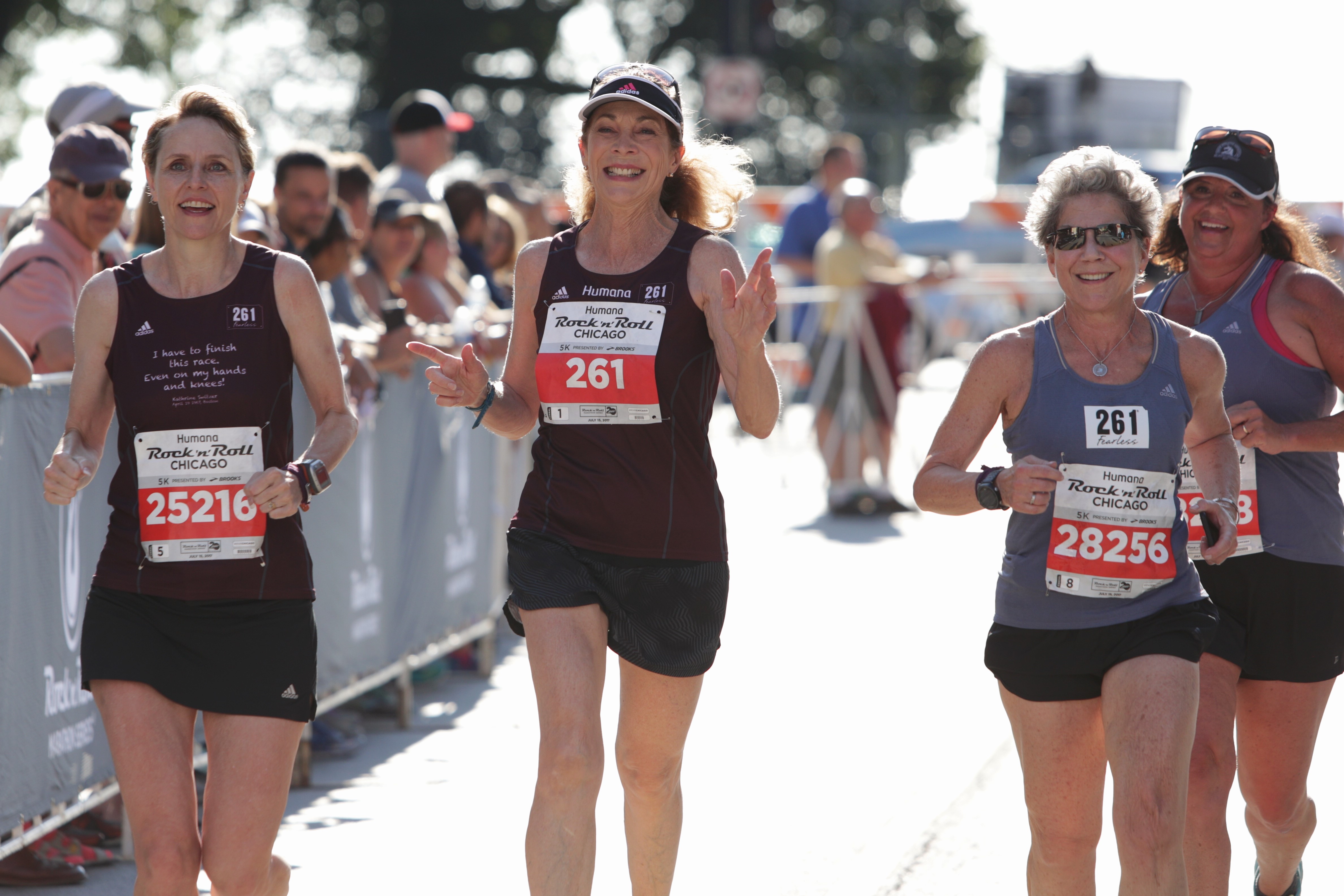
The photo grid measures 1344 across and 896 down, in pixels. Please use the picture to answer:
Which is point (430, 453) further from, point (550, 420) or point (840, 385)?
point (840, 385)

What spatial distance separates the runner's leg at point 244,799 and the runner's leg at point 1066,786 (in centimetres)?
170

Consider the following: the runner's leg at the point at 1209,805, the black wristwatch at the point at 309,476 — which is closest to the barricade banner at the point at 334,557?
the black wristwatch at the point at 309,476

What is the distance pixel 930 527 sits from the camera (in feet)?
42.9

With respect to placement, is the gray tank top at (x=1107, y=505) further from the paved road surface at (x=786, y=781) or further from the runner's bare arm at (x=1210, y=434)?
the paved road surface at (x=786, y=781)

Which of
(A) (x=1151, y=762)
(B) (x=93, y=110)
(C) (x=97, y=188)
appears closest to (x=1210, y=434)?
(A) (x=1151, y=762)

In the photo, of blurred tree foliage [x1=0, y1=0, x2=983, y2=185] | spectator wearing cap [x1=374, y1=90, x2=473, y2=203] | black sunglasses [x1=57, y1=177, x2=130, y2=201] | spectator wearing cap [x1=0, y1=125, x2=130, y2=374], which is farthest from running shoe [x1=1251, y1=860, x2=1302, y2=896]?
blurred tree foliage [x1=0, y1=0, x2=983, y2=185]

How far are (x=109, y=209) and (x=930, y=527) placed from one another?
8.65 m

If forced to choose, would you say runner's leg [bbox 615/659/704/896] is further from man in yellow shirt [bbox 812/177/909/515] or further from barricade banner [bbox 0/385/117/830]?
man in yellow shirt [bbox 812/177/909/515]

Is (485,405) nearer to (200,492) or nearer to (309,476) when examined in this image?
(309,476)

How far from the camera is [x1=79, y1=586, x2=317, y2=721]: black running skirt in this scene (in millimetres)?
3666

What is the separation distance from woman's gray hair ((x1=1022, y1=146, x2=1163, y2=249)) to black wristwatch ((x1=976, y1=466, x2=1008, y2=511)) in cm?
64

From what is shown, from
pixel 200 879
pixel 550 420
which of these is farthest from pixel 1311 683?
pixel 200 879

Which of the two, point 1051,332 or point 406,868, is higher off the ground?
point 1051,332

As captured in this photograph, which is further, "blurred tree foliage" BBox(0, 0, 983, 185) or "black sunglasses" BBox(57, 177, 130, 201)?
"blurred tree foliage" BBox(0, 0, 983, 185)
